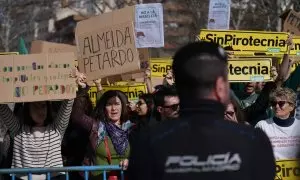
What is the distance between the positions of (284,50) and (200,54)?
18.0 ft

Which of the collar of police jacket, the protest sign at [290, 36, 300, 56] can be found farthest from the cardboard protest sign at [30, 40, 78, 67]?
the collar of police jacket

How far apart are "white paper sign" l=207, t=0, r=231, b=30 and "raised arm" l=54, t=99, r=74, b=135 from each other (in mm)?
3069

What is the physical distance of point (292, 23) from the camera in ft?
31.3

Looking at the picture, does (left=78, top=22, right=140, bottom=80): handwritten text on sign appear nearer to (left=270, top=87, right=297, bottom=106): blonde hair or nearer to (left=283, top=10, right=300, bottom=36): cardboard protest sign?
(left=270, top=87, right=297, bottom=106): blonde hair

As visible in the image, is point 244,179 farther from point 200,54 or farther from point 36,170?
point 36,170

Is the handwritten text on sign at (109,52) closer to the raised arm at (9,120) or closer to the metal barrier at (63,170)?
the raised arm at (9,120)

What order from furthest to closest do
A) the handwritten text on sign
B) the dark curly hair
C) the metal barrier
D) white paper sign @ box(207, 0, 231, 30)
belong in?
white paper sign @ box(207, 0, 231, 30)
the handwritten text on sign
the dark curly hair
the metal barrier

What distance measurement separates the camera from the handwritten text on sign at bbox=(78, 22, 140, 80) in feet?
23.4

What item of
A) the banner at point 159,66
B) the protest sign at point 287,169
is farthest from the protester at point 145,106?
the banner at point 159,66

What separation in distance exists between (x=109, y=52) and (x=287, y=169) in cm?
206

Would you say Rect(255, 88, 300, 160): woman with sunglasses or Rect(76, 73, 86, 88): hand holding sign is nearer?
Rect(255, 88, 300, 160): woman with sunglasses

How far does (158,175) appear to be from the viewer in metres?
3.02

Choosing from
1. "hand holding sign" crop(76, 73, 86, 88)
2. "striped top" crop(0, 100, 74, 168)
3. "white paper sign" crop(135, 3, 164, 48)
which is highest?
"white paper sign" crop(135, 3, 164, 48)

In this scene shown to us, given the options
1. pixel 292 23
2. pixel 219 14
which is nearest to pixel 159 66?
pixel 219 14
